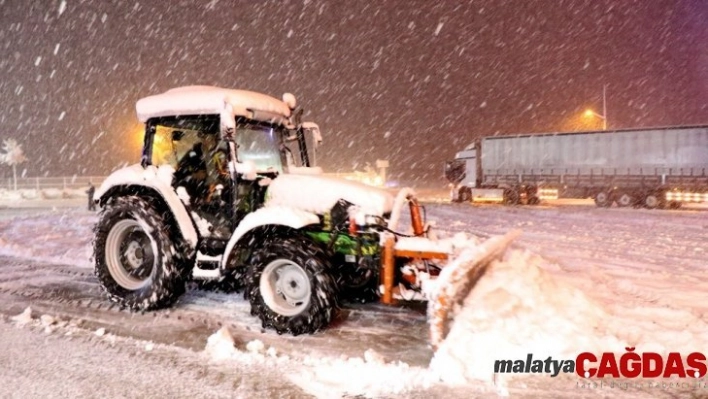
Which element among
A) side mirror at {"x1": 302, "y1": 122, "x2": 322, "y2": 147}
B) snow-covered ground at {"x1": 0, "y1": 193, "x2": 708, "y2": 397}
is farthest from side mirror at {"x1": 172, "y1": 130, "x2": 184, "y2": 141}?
snow-covered ground at {"x1": 0, "y1": 193, "x2": 708, "y2": 397}

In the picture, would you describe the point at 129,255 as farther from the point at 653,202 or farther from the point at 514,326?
the point at 653,202

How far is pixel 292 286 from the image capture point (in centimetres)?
599

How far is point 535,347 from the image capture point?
496cm

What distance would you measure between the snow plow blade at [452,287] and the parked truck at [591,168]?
22299mm

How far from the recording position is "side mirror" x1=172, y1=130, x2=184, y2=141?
7.00m

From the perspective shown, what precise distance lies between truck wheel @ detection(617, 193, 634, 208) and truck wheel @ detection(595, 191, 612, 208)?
43 centimetres

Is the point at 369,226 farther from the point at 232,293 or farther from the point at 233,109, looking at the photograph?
the point at 232,293

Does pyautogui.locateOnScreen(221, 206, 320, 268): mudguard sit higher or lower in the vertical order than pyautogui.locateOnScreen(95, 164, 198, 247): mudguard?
lower

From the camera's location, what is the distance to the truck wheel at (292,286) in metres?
5.60

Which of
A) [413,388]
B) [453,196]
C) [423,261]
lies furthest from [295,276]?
[453,196]

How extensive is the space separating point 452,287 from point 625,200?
24.1 meters

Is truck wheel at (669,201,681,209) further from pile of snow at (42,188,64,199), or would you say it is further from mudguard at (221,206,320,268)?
pile of snow at (42,188,64,199)

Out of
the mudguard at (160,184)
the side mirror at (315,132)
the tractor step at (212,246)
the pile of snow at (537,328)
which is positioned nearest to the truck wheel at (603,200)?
the pile of snow at (537,328)

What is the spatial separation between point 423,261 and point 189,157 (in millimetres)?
3172
